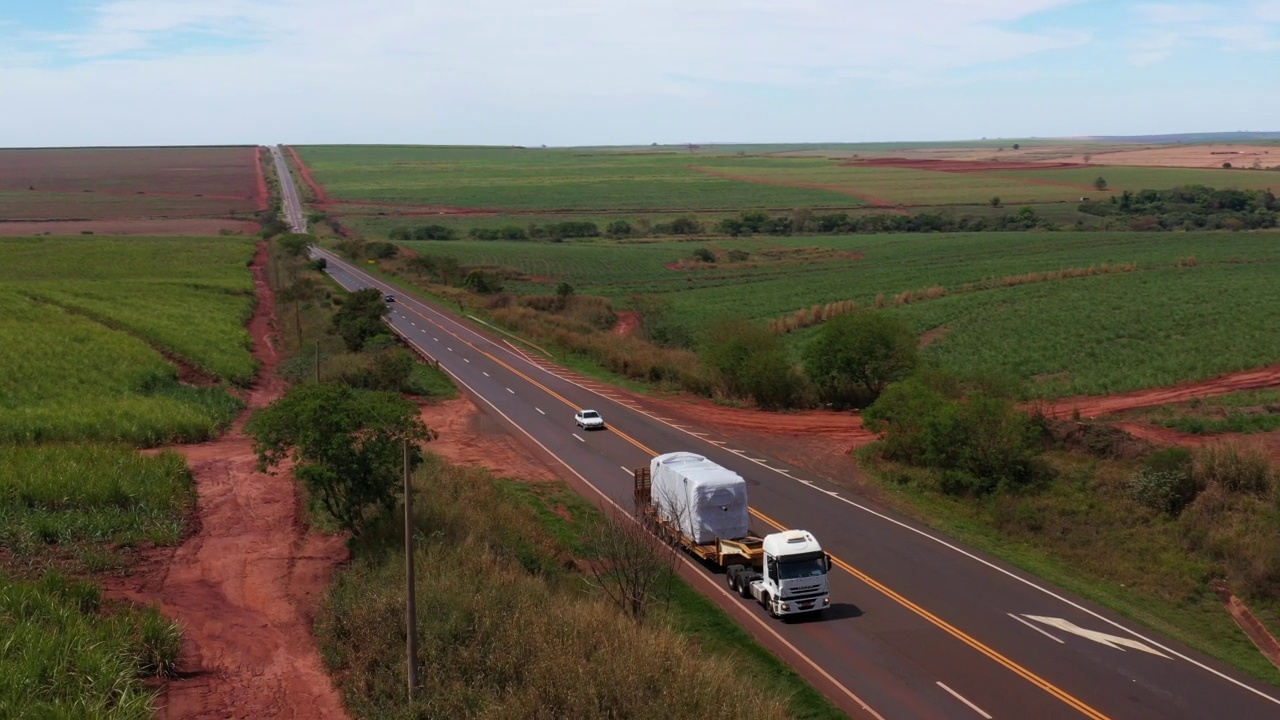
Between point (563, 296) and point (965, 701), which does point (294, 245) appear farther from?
point (965, 701)

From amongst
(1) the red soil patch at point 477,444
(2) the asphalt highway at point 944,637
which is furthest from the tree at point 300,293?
(2) the asphalt highway at point 944,637

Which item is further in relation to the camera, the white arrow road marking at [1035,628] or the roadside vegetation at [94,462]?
the white arrow road marking at [1035,628]

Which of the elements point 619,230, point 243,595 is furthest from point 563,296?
point 619,230

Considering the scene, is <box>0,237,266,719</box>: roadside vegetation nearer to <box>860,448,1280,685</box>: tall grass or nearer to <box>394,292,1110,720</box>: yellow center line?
<box>394,292,1110,720</box>: yellow center line

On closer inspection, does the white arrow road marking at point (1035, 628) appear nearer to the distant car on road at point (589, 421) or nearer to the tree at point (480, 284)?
the distant car on road at point (589, 421)

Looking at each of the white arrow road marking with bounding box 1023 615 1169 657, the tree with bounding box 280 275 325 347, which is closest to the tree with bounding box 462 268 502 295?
the tree with bounding box 280 275 325 347

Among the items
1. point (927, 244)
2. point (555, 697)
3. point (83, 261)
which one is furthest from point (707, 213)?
point (555, 697)

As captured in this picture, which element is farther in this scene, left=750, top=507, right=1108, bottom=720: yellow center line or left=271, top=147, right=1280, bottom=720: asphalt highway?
left=271, top=147, right=1280, bottom=720: asphalt highway
